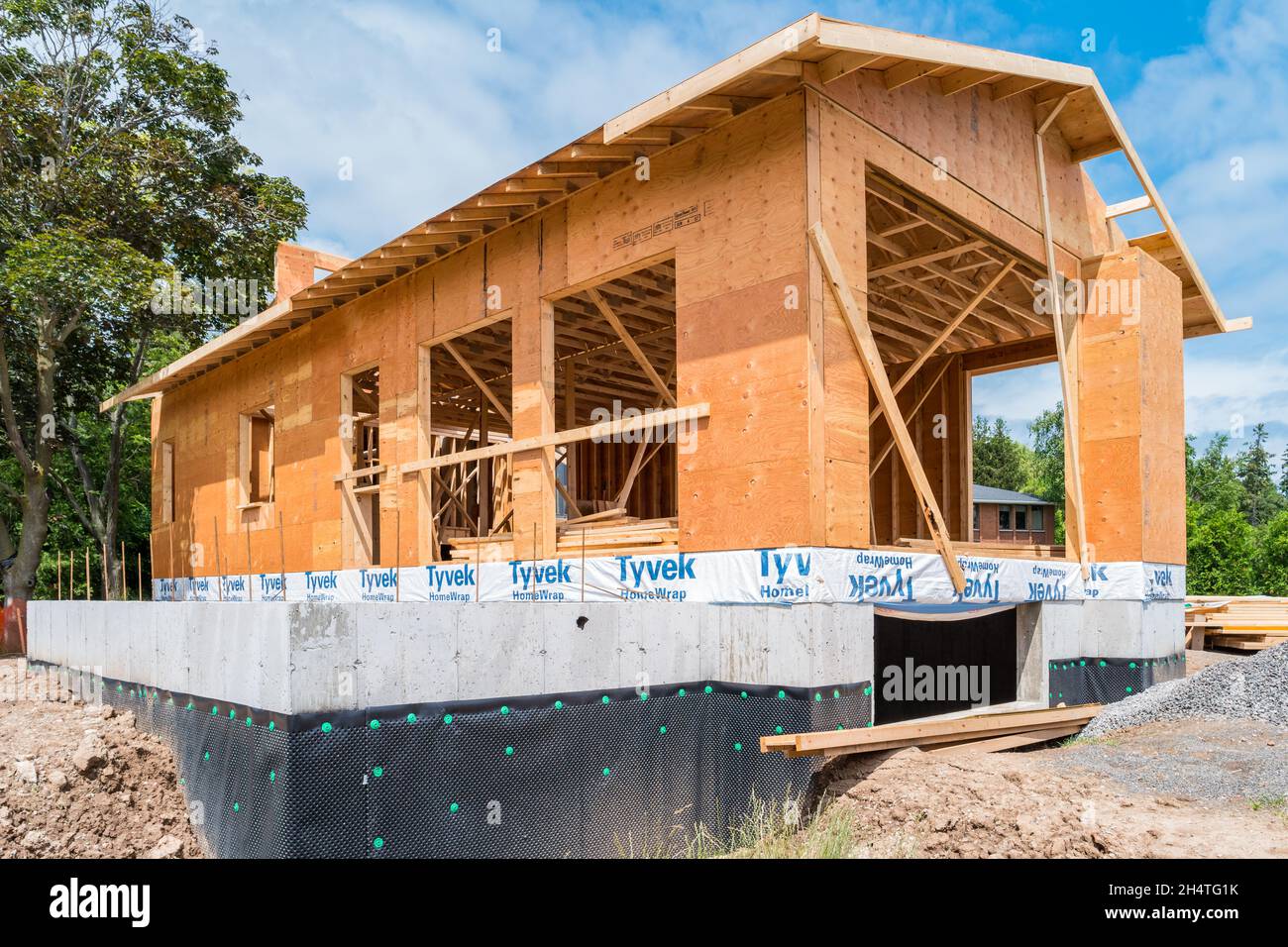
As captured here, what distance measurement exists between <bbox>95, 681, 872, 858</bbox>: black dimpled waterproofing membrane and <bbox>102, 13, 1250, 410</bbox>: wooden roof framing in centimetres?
546

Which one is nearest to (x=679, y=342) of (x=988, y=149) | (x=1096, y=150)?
(x=988, y=149)

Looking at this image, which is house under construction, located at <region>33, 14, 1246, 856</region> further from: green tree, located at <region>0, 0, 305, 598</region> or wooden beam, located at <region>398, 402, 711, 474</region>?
green tree, located at <region>0, 0, 305, 598</region>

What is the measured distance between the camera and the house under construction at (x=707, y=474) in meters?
6.50

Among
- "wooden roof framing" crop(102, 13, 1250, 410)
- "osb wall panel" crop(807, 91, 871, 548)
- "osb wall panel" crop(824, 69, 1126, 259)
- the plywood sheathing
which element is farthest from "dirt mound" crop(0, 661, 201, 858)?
"osb wall panel" crop(824, 69, 1126, 259)

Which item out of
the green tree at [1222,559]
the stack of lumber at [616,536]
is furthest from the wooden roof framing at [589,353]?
the green tree at [1222,559]

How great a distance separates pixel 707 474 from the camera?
9.02m

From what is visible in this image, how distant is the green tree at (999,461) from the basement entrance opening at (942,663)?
57.6 meters

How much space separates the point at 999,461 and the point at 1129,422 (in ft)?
194

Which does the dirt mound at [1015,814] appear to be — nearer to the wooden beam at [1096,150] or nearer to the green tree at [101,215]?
the wooden beam at [1096,150]

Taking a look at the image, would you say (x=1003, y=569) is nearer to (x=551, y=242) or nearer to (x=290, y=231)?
(x=551, y=242)

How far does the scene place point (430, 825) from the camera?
6098 millimetres

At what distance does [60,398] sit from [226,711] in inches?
907

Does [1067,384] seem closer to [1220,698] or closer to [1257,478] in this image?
[1220,698]
